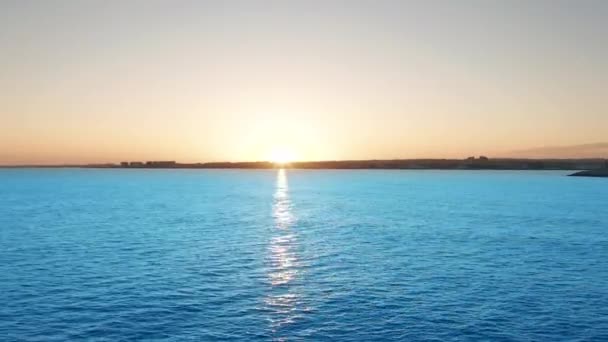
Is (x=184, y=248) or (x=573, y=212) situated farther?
(x=573, y=212)

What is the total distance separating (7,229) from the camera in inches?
3580

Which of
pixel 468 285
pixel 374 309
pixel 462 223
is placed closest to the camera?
pixel 374 309

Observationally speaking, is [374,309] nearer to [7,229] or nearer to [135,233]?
[135,233]

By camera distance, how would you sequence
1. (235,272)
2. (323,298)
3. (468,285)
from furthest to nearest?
(235,272)
(468,285)
(323,298)

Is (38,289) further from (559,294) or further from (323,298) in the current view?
(559,294)

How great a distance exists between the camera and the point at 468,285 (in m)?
49.3

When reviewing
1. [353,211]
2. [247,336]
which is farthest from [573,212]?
[247,336]

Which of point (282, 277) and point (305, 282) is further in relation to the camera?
point (282, 277)

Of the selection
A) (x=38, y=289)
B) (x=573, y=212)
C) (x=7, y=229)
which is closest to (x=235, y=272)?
(x=38, y=289)

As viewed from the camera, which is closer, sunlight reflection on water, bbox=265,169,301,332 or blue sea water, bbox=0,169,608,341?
blue sea water, bbox=0,169,608,341

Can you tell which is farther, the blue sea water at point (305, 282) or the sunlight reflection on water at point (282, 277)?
the sunlight reflection on water at point (282, 277)

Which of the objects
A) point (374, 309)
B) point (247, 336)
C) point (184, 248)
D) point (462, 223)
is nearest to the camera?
point (247, 336)

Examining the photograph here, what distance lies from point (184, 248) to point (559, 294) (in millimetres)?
46295

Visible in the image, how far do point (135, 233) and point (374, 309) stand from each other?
56.8 meters
